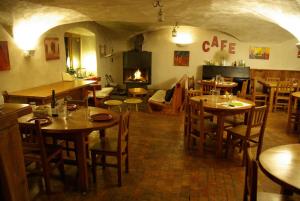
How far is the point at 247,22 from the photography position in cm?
570

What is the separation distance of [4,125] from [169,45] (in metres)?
7.97

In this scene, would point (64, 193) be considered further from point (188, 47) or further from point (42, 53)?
point (188, 47)

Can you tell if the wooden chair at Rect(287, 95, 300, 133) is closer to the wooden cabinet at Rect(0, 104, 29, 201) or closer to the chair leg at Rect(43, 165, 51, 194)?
the chair leg at Rect(43, 165, 51, 194)

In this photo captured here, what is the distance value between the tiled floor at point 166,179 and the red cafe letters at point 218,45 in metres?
4.50

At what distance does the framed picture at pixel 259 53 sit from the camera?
777 centimetres

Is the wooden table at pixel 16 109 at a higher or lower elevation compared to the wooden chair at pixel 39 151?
higher

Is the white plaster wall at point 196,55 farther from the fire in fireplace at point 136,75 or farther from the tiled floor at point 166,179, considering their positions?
the tiled floor at point 166,179

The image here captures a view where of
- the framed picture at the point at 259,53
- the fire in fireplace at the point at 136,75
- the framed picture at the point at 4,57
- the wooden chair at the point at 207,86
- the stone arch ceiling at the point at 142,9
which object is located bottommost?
the wooden chair at the point at 207,86

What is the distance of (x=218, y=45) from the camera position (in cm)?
818

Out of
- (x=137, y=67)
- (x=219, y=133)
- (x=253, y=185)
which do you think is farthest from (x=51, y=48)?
(x=253, y=185)

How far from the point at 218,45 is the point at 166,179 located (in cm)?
632

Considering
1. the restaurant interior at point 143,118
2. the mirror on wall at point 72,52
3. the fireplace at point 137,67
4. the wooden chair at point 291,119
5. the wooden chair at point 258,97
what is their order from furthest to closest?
the fireplace at point 137,67, the mirror on wall at point 72,52, the wooden chair at point 258,97, the wooden chair at point 291,119, the restaurant interior at point 143,118

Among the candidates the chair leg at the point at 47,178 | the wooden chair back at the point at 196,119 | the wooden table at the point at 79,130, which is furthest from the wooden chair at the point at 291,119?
the chair leg at the point at 47,178

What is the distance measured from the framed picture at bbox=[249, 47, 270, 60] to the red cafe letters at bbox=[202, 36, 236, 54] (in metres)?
0.61
